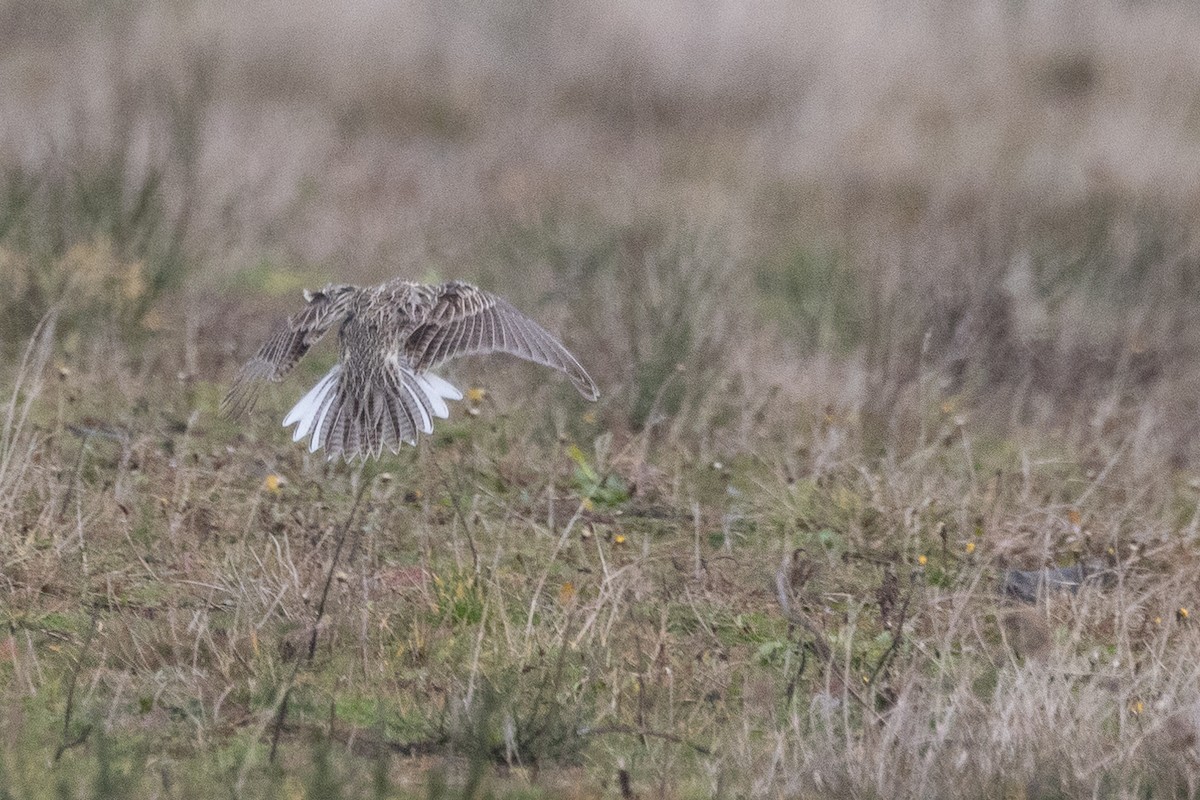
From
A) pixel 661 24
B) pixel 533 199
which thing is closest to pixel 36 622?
pixel 533 199

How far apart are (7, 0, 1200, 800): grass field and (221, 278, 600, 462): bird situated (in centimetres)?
23

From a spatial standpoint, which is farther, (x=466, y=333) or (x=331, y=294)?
(x=331, y=294)

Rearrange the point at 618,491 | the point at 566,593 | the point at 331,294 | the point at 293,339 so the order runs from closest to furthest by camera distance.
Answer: the point at 566,593 → the point at 293,339 → the point at 331,294 → the point at 618,491

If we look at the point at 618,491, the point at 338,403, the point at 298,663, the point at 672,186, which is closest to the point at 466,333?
the point at 338,403

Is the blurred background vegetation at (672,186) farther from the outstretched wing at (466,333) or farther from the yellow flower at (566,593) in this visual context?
the yellow flower at (566,593)

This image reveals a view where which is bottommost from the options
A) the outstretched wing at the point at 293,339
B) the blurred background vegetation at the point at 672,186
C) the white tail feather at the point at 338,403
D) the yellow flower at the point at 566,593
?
the yellow flower at the point at 566,593

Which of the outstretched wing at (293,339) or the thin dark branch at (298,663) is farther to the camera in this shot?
the outstretched wing at (293,339)

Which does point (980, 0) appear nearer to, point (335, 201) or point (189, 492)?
point (335, 201)

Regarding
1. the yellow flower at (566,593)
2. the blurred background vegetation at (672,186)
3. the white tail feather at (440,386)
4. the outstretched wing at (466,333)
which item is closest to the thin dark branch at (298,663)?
the yellow flower at (566,593)

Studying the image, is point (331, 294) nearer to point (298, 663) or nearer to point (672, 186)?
point (298, 663)

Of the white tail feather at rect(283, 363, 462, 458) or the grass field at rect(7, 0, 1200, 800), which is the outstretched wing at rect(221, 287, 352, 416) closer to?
the white tail feather at rect(283, 363, 462, 458)

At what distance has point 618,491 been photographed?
694cm

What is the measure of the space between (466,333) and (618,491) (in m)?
1.09

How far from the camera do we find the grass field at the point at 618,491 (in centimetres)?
438
